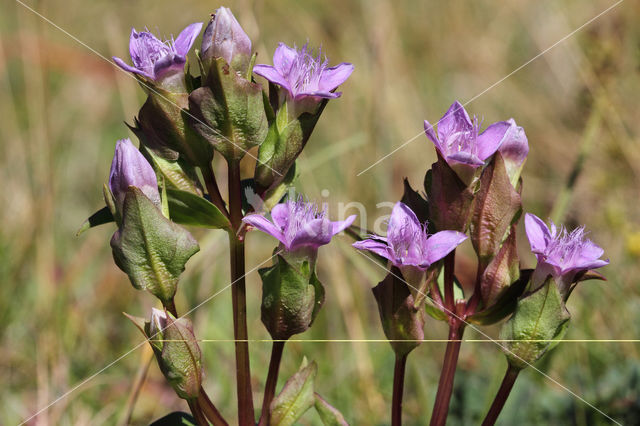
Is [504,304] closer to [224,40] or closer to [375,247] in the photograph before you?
[375,247]

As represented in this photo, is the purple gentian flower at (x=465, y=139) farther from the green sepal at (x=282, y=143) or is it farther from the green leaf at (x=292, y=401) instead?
the green leaf at (x=292, y=401)

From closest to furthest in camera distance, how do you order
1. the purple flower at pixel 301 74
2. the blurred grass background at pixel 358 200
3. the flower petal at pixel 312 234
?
the flower petal at pixel 312 234
the purple flower at pixel 301 74
the blurred grass background at pixel 358 200

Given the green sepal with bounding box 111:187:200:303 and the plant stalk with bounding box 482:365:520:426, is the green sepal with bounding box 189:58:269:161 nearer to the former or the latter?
the green sepal with bounding box 111:187:200:303

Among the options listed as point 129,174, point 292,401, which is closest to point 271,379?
point 292,401

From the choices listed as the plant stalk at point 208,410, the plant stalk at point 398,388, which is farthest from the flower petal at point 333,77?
the plant stalk at point 208,410

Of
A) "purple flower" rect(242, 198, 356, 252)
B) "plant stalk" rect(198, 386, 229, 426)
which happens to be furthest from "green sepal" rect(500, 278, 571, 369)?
"plant stalk" rect(198, 386, 229, 426)
